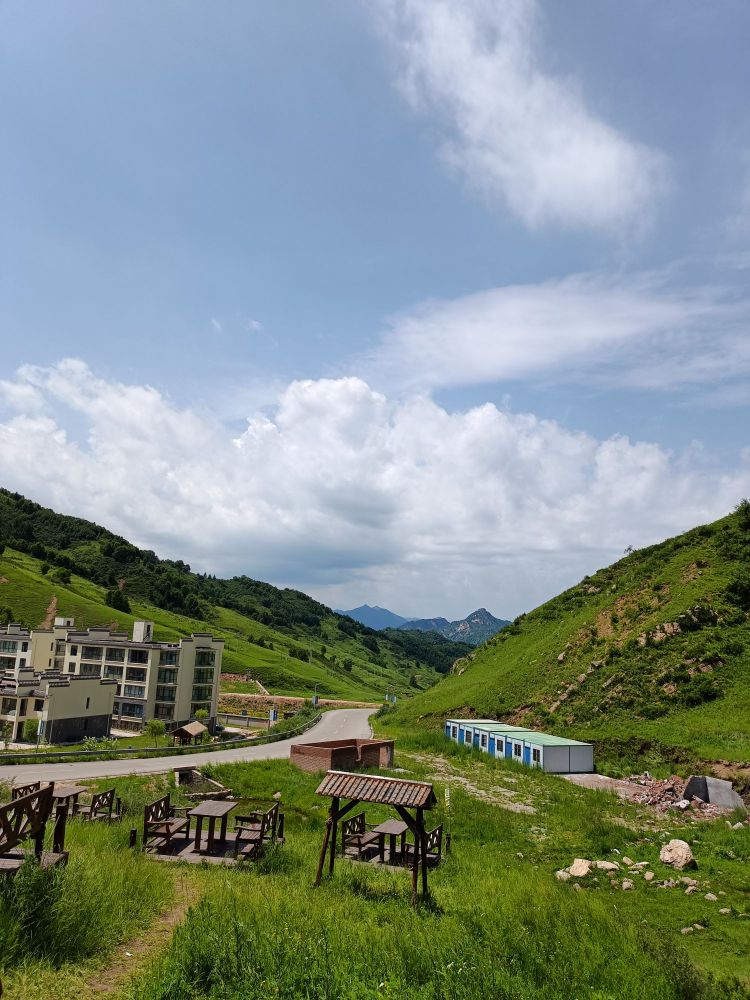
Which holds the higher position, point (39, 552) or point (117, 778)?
point (39, 552)

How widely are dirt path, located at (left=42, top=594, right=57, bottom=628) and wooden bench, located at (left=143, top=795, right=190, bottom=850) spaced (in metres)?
112

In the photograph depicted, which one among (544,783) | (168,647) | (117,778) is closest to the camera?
(117,778)

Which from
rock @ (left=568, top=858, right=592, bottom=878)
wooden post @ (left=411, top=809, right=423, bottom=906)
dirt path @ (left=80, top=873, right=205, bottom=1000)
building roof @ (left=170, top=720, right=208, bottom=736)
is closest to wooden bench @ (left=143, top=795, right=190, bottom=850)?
dirt path @ (left=80, top=873, right=205, bottom=1000)

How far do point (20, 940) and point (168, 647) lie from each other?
70.5m

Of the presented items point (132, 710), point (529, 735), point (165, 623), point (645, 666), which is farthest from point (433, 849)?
point (165, 623)

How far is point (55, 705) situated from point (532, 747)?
149 ft

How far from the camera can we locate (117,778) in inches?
1278

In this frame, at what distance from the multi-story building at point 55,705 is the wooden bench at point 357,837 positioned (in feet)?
158

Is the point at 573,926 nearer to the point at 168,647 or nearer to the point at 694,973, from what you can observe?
the point at 694,973

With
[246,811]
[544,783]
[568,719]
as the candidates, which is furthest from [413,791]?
[568,719]

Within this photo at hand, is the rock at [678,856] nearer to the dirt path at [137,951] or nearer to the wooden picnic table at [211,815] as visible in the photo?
the wooden picnic table at [211,815]

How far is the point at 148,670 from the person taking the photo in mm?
75500

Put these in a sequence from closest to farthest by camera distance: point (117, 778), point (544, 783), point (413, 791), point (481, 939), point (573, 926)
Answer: point (481, 939) < point (573, 926) < point (413, 791) < point (117, 778) < point (544, 783)

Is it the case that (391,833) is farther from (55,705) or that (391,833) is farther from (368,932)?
(55,705)
